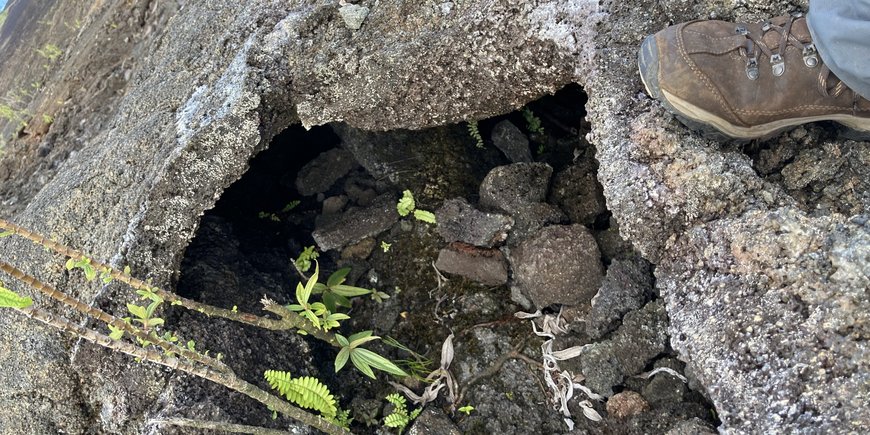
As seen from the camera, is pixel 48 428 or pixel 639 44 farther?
pixel 48 428

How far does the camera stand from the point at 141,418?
2549 mm

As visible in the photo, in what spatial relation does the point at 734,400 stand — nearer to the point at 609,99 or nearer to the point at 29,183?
the point at 609,99

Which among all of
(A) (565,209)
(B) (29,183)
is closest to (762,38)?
(A) (565,209)

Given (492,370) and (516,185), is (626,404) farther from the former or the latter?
(516,185)

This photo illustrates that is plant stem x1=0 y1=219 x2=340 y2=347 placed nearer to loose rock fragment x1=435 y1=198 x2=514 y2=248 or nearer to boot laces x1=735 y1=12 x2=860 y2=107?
loose rock fragment x1=435 y1=198 x2=514 y2=248

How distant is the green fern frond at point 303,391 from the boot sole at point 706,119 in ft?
5.76

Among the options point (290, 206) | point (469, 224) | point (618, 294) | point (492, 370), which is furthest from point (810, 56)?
point (290, 206)

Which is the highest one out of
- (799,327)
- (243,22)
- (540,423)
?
(243,22)

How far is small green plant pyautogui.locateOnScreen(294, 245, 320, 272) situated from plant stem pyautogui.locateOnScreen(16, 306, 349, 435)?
1022mm

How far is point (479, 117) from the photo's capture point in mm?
2869

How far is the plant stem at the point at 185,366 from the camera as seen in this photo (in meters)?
1.92

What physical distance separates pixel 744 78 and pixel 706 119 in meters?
0.19

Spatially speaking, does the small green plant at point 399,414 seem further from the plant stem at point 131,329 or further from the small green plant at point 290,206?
the small green plant at point 290,206

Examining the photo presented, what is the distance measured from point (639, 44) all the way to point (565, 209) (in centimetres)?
92
